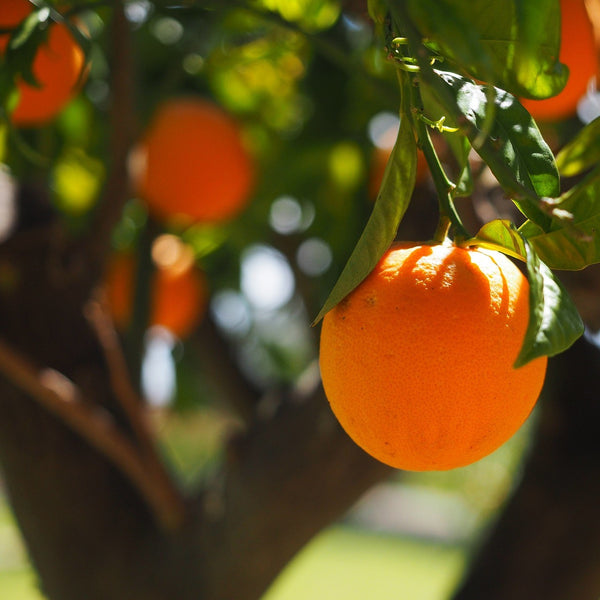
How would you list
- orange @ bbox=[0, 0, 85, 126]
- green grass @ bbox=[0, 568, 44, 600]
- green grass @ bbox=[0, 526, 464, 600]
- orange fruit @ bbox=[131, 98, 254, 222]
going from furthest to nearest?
green grass @ bbox=[0, 526, 464, 600], green grass @ bbox=[0, 568, 44, 600], orange fruit @ bbox=[131, 98, 254, 222], orange @ bbox=[0, 0, 85, 126]

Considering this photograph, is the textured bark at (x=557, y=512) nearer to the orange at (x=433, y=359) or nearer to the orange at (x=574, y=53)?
the orange at (x=574, y=53)

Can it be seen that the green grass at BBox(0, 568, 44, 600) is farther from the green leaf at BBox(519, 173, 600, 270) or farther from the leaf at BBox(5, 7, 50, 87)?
the green leaf at BBox(519, 173, 600, 270)

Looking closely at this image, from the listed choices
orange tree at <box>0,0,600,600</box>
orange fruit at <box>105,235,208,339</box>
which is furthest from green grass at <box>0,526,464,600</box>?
orange tree at <box>0,0,600,600</box>

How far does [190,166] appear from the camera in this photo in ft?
3.60

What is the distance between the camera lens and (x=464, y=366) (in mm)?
381

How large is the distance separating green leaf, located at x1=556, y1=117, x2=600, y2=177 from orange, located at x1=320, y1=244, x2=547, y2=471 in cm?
6

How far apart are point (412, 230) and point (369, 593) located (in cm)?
621

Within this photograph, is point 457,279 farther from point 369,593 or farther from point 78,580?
point 369,593

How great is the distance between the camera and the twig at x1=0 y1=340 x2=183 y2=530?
887 millimetres

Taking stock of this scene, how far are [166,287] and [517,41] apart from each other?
93 cm

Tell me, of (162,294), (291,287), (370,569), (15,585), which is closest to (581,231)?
(162,294)

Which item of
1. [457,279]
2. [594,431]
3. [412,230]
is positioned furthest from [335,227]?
[457,279]

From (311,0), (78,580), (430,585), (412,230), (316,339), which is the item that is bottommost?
(430,585)

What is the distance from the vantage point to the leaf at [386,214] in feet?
1.23
